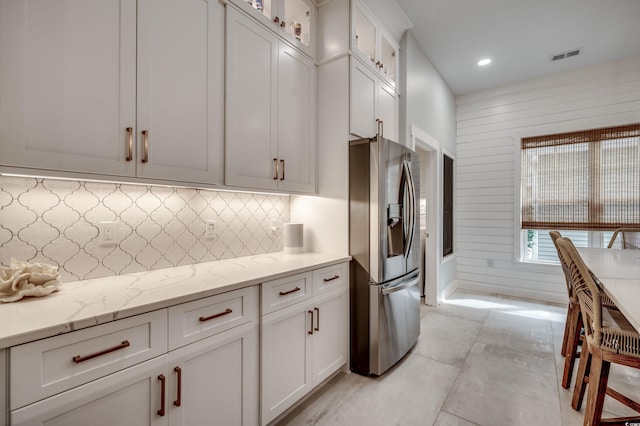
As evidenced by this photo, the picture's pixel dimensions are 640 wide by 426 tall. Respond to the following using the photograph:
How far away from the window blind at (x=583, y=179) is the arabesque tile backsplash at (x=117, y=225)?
4194 millimetres

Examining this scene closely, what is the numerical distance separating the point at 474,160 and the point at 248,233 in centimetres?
402

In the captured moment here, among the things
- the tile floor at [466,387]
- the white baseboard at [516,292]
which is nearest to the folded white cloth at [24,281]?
the tile floor at [466,387]

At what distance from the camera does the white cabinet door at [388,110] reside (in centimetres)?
277

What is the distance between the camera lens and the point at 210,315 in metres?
1.30

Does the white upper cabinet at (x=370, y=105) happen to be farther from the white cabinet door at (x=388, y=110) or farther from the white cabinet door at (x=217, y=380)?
the white cabinet door at (x=217, y=380)

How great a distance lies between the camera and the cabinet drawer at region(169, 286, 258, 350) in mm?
1186

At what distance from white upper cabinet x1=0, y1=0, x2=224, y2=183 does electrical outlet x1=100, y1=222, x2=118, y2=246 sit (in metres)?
0.39

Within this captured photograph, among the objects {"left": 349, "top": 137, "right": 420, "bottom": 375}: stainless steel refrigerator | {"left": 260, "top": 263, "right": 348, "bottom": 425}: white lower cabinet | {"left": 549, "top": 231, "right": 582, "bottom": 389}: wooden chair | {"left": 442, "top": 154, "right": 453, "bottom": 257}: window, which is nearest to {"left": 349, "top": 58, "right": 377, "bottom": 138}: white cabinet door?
{"left": 349, "top": 137, "right": 420, "bottom": 375}: stainless steel refrigerator

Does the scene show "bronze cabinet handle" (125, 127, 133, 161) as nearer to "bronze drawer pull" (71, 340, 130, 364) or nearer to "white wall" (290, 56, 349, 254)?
"bronze drawer pull" (71, 340, 130, 364)

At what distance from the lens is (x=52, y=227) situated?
1.36 metres

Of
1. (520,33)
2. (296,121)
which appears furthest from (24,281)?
(520,33)

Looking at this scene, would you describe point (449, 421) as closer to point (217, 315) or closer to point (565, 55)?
point (217, 315)

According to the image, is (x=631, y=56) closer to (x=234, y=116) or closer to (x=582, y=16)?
(x=582, y=16)

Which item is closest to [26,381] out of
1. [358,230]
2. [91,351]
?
[91,351]
